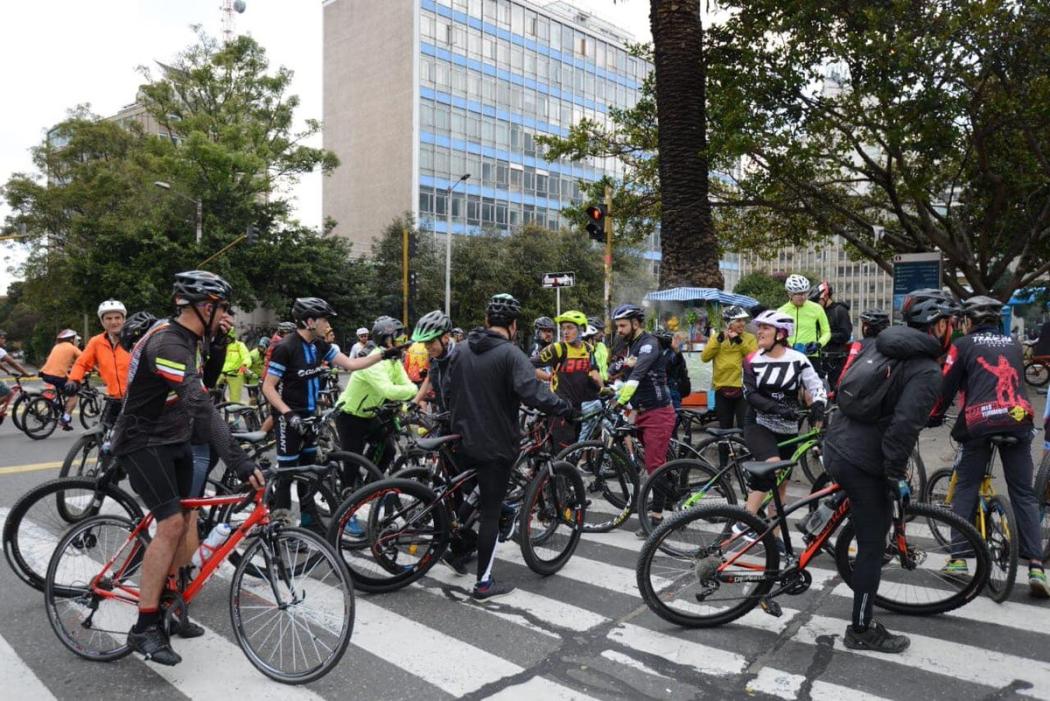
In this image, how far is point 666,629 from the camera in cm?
461

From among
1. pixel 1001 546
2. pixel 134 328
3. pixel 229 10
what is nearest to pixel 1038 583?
pixel 1001 546

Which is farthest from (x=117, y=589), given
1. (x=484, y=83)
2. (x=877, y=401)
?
(x=484, y=83)

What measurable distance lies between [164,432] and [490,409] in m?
1.97

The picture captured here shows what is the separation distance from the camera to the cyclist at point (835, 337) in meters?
10.5

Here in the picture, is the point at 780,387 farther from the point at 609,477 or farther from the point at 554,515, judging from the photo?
the point at 554,515

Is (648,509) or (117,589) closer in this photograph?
(117,589)

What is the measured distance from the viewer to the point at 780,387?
5.91 meters

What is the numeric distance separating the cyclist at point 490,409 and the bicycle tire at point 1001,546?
117 inches

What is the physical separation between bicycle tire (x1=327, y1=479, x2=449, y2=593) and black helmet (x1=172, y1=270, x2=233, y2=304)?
1580 mm

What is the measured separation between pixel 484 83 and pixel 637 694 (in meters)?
58.4

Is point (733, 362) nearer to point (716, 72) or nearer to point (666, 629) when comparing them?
point (666, 629)

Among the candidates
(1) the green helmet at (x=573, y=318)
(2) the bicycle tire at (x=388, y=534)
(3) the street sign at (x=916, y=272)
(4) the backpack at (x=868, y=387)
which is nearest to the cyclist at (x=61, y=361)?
(1) the green helmet at (x=573, y=318)

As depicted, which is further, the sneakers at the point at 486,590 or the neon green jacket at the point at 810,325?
the neon green jacket at the point at 810,325

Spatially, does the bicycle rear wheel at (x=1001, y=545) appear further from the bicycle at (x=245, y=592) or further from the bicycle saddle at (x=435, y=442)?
the bicycle at (x=245, y=592)
